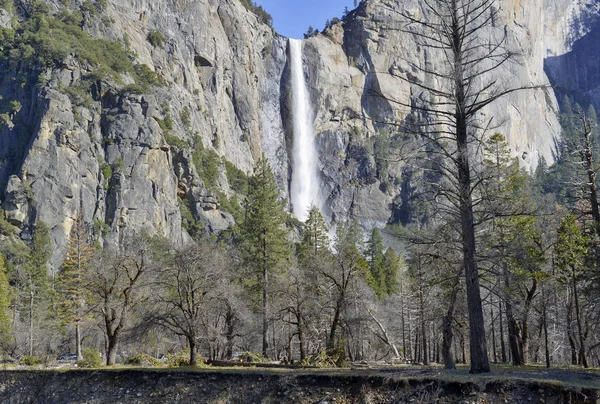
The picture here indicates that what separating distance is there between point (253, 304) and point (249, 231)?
4.71 m

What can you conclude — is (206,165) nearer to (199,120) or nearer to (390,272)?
(199,120)

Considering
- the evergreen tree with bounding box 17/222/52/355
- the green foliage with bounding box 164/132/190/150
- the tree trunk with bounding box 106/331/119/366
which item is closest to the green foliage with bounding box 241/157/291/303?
the tree trunk with bounding box 106/331/119/366

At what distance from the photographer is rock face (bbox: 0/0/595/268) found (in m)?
66.8

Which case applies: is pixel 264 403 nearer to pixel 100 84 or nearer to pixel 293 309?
pixel 293 309

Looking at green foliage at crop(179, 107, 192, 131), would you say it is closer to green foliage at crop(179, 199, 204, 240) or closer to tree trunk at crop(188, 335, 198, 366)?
green foliage at crop(179, 199, 204, 240)

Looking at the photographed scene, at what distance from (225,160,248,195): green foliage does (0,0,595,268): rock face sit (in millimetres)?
1293

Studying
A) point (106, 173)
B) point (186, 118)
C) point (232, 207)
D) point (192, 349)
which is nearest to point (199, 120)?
point (186, 118)

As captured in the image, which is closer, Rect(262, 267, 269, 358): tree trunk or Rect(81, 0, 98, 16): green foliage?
Rect(262, 267, 269, 358): tree trunk

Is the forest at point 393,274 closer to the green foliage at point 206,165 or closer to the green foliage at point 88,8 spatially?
the green foliage at point 88,8

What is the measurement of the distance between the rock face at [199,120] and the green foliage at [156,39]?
637mm

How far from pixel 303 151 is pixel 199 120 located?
2766cm

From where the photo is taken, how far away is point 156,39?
93.3 metres

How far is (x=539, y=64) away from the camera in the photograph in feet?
500

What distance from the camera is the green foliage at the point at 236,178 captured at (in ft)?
306
